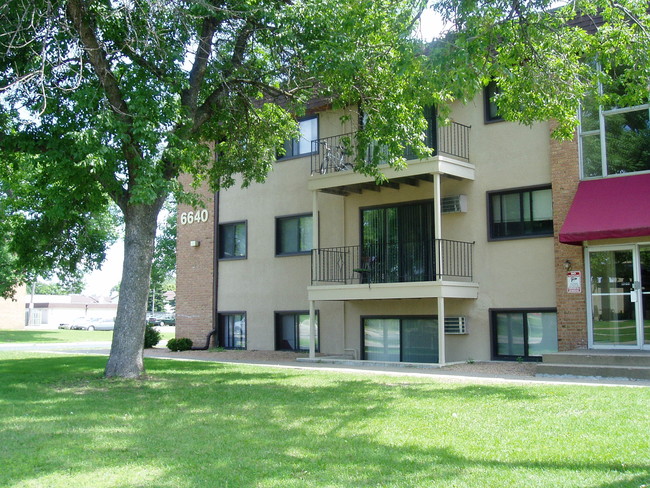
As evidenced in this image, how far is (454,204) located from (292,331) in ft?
A: 21.9

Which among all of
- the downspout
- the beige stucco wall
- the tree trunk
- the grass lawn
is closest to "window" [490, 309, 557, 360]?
the beige stucco wall

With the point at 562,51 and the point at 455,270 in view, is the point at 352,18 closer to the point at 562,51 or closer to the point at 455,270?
the point at 562,51

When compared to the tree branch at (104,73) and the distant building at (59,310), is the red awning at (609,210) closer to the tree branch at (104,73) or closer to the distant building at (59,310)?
the tree branch at (104,73)

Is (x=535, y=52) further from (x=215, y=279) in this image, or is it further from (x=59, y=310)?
(x=59, y=310)

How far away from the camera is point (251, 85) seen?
15.4 metres

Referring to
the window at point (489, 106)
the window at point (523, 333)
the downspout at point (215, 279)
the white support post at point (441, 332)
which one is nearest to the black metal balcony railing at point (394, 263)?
the white support post at point (441, 332)

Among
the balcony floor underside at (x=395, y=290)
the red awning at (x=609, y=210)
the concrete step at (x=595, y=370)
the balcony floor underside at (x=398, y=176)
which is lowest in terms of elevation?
the concrete step at (x=595, y=370)

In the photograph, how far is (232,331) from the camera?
74.9ft

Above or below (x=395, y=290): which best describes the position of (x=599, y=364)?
below

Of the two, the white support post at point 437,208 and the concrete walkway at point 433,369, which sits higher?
the white support post at point 437,208

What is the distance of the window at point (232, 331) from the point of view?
73.6 feet

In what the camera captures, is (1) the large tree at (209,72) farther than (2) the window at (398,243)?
No

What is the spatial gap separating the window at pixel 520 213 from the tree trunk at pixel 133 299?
8.30 metres

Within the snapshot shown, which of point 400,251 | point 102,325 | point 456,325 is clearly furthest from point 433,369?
point 102,325
